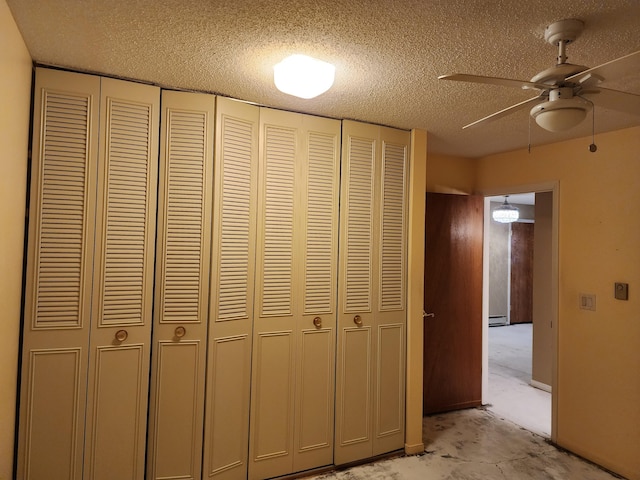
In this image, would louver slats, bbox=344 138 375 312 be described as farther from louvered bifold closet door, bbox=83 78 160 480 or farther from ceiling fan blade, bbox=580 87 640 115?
ceiling fan blade, bbox=580 87 640 115

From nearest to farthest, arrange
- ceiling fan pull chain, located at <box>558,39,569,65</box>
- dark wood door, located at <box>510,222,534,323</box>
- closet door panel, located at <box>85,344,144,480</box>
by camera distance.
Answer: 1. ceiling fan pull chain, located at <box>558,39,569,65</box>
2. closet door panel, located at <box>85,344,144,480</box>
3. dark wood door, located at <box>510,222,534,323</box>

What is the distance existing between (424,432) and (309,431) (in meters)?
1.20

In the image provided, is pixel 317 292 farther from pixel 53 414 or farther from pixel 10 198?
pixel 10 198

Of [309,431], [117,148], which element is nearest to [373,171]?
[117,148]

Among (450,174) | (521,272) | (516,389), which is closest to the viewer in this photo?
(450,174)

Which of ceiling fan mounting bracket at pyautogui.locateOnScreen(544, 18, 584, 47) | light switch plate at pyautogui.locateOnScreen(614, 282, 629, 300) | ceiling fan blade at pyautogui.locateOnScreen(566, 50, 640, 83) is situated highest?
ceiling fan mounting bracket at pyautogui.locateOnScreen(544, 18, 584, 47)

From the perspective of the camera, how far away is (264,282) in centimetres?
254

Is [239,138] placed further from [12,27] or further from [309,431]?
[309,431]

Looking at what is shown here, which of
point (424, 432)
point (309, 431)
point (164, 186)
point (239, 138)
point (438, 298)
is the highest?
point (239, 138)

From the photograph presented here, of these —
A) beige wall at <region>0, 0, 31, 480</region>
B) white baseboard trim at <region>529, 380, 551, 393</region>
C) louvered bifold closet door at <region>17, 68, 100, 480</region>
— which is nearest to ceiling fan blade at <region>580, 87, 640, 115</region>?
beige wall at <region>0, 0, 31, 480</region>

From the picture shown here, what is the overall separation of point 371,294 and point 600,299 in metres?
1.68

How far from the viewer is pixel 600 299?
2.93 m

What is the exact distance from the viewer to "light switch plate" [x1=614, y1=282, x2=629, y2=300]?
2.78 m

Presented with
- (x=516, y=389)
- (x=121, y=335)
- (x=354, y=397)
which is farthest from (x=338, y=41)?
(x=516, y=389)
